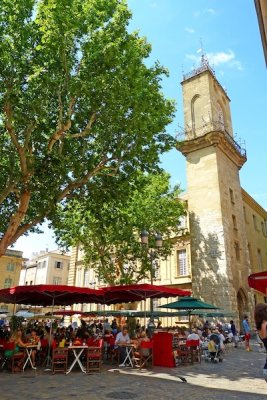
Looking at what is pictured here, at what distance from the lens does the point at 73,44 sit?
12727 mm

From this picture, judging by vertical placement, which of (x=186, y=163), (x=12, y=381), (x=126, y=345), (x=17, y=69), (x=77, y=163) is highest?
(x=186, y=163)

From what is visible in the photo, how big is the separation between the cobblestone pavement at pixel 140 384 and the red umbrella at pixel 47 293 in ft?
8.46

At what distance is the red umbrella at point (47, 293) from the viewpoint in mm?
11461

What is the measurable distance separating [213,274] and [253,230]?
39.1 feet

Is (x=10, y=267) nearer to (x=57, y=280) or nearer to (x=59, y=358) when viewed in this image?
(x=57, y=280)

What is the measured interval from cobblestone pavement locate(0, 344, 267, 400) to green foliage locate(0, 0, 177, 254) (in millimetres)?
5087

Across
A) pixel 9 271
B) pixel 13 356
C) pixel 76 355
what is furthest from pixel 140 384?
pixel 9 271

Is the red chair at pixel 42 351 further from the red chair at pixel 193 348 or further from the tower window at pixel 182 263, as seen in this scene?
the tower window at pixel 182 263

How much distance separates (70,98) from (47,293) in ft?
25.4

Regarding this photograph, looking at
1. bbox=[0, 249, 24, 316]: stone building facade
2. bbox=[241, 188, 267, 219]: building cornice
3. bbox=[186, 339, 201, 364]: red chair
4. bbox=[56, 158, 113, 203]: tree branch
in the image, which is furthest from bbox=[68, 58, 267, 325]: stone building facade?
bbox=[0, 249, 24, 316]: stone building facade

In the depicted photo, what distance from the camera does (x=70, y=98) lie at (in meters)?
13.4

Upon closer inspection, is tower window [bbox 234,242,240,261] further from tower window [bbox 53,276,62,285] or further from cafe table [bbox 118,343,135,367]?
tower window [bbox 53,276,62,285]

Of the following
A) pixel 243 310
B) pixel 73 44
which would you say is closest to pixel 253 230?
pixel 243 310

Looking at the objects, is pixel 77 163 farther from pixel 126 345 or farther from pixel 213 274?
pixel 213 274
